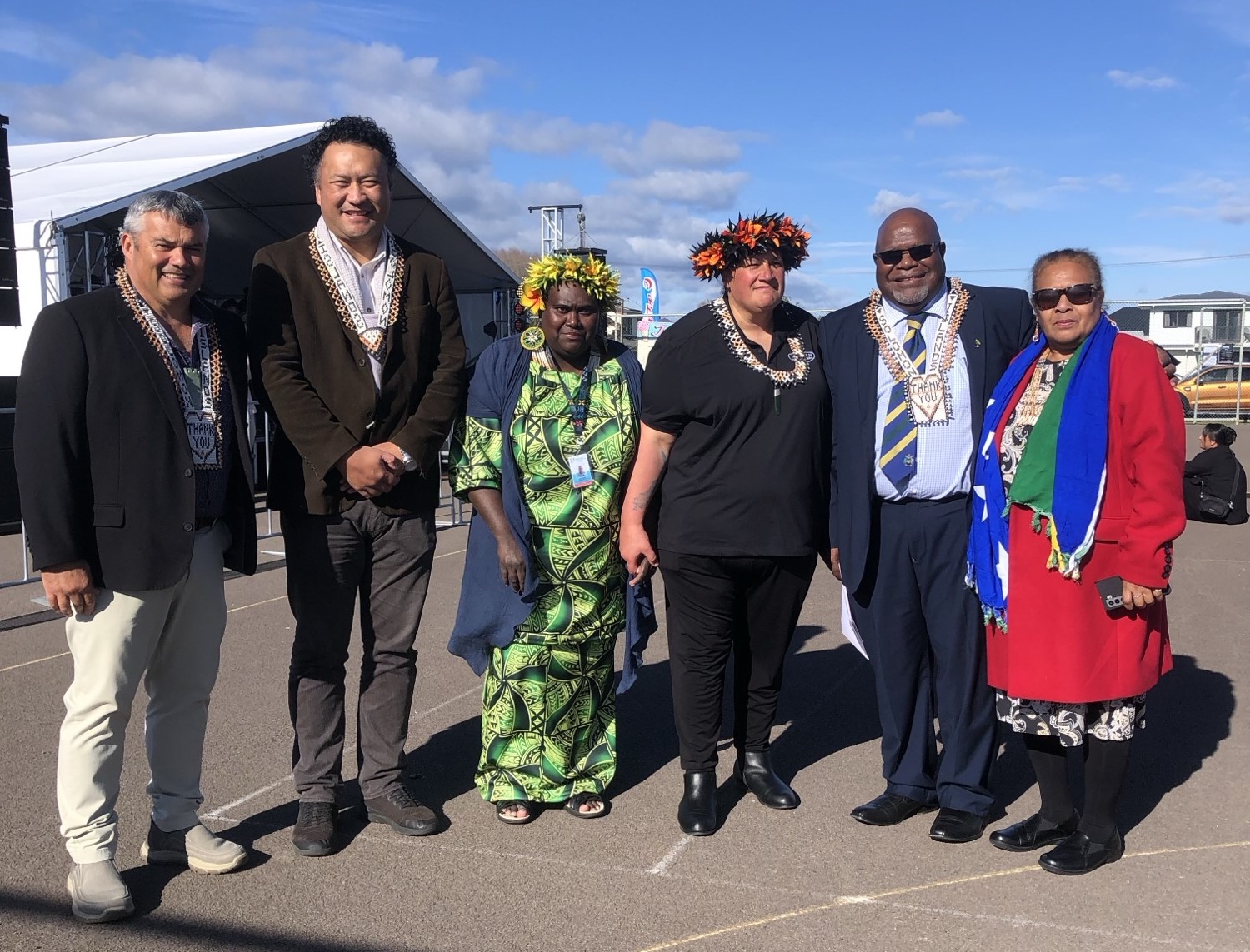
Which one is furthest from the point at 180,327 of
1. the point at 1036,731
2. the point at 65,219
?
the point at 65,219

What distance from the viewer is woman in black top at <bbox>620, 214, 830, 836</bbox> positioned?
4.04 m

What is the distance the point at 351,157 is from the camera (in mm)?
3801

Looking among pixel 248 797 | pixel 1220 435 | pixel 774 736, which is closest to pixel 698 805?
pixel 774 736

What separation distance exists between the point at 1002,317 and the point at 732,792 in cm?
201

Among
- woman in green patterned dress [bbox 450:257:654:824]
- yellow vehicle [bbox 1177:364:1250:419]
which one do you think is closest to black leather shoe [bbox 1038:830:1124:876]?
woman in green patterned dress [bbox 450:257:654:824]

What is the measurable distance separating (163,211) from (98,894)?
1.99m

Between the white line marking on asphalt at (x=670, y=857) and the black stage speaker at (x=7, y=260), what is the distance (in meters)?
6.47

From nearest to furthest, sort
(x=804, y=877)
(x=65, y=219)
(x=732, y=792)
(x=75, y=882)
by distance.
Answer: (x=75, y=882) → (x=804, y=877) → (x=732, y=792) → (x=65, y=219)

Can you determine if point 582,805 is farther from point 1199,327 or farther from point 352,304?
point 1199,327

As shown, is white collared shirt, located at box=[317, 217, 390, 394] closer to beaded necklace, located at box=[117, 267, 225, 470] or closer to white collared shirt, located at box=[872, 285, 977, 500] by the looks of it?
beaded necklace, located at box=[117, 267, 225, 470]

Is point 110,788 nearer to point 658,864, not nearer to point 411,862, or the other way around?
point 411,862

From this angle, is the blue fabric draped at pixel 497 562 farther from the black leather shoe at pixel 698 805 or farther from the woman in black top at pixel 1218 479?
the woman in black top at pixel 1218 479

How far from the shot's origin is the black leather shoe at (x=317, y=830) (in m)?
3.81

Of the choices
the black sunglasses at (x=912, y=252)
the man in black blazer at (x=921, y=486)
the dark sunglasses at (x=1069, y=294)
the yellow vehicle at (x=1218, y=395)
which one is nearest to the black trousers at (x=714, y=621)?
the man in black blazer at (x=921, y=486)
